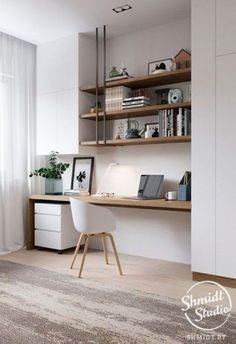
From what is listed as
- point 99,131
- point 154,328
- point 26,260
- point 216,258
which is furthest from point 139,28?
point 154,328

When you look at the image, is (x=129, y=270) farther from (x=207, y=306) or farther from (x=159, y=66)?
(x=159, y=66)

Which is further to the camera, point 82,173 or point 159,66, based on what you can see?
point 82,173

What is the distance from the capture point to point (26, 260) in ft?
12.0

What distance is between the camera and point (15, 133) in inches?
165

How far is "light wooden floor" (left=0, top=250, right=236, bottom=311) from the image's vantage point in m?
2.79

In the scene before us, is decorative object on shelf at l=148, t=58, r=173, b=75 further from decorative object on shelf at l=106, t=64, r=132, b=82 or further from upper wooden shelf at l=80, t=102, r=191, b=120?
upper wooden shelf at l=80, t=102, r=191, b=120

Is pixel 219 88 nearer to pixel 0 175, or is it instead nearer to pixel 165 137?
pixel 165 137

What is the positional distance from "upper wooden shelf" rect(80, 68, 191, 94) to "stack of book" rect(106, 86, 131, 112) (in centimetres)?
5

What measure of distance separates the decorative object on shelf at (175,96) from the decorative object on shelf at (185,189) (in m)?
0.77

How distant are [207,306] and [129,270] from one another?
1.06 meters

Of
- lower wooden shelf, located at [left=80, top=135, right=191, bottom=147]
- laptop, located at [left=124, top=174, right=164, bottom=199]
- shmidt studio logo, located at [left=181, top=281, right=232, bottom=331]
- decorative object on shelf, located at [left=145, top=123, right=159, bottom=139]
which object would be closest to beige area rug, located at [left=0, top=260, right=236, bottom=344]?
shmidt studio logo, located at [left=181, top=281, right=232, bottom=331]

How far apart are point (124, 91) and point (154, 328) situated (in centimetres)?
257

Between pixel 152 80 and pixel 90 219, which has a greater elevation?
pixel 152 80

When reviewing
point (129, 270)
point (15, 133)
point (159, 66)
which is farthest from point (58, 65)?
point (129, 270)
